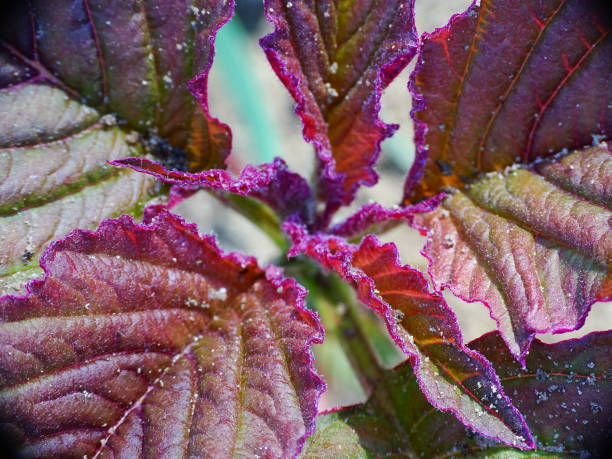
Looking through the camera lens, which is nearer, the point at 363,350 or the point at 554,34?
the point at 554,34

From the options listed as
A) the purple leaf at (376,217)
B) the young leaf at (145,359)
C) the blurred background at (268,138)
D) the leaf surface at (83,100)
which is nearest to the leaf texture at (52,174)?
the leaf surface at (83,100)

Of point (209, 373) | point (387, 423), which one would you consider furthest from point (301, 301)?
point (387, 423)

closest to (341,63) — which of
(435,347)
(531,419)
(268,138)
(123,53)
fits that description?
(123,53)

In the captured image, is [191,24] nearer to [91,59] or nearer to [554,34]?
[91,59]

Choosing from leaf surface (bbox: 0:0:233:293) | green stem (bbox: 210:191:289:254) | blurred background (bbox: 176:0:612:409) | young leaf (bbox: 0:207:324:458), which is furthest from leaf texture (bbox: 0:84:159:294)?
blurred background (bbox: 176:0:612:409)

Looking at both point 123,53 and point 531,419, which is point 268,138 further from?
point 531,419

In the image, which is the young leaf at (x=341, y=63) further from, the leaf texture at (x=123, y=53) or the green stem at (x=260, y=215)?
the green stem at (x=260, y=215)
